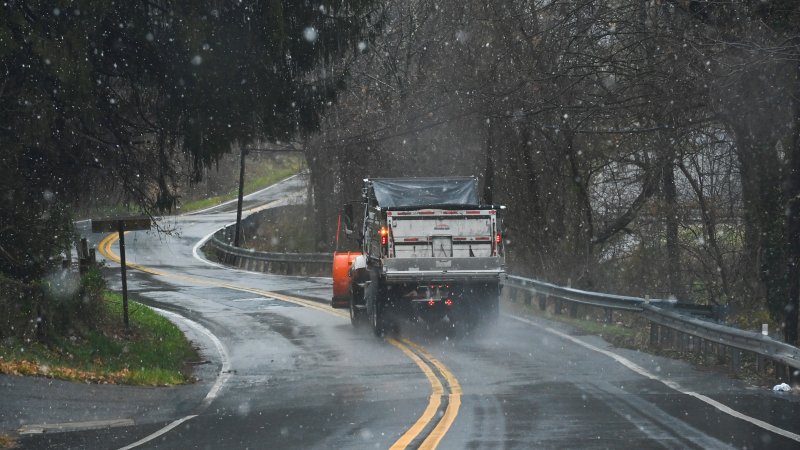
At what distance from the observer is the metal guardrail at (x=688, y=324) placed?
12.9 metres

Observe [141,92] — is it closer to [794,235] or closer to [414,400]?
[414,400]

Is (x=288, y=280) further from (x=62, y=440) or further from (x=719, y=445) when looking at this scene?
(x=719, y=445)

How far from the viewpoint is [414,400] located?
12.9 metres

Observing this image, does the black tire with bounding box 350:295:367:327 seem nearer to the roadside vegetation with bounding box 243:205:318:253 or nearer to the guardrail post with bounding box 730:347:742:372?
the guardrail post with bounding box 730:347:742:372

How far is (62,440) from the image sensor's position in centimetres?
1092

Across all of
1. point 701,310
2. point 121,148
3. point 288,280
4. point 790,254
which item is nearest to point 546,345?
point 701,310

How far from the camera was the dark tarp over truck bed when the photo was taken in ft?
67.4

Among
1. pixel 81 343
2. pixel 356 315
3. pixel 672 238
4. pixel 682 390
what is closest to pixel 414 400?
pixel 682 390

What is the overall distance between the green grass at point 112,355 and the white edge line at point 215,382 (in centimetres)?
60

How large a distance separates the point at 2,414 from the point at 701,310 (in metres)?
11.2

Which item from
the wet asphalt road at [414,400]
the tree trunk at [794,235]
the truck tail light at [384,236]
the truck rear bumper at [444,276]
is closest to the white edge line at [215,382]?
the wet asphalt road at [414,400]

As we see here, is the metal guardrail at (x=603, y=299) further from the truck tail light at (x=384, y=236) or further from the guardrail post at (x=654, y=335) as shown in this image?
the truck tail light at (x=384, y=236)

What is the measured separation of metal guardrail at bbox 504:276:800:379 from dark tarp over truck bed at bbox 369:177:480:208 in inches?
125

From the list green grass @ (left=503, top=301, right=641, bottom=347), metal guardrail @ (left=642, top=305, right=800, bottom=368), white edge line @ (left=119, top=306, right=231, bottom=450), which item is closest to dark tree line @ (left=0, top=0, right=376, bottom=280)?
white edge line @ (left=119, top=306, right=231, bottom=450)
